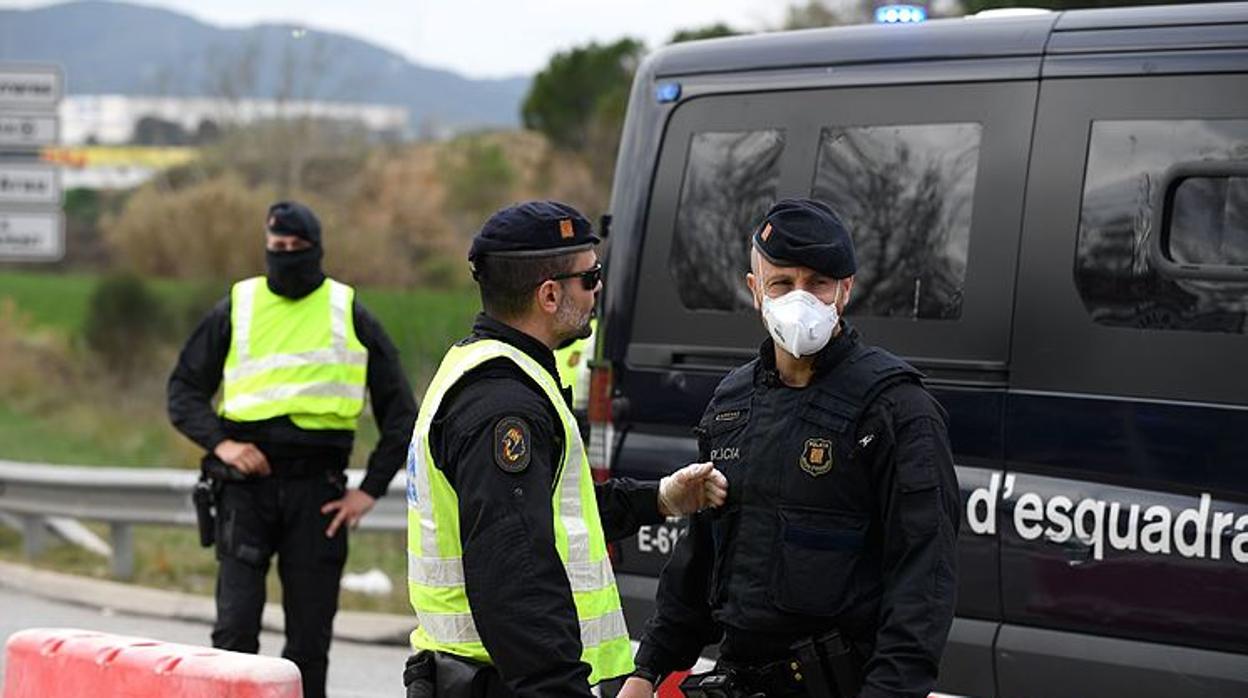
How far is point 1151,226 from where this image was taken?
4816 millimetres

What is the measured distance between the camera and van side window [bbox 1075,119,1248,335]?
4.69 metres

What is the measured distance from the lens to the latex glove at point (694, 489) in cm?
364

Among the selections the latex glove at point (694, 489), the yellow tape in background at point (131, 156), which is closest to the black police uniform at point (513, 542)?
the latex glove at point (694, 489)

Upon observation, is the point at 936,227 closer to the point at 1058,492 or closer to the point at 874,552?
the point at 1058,492

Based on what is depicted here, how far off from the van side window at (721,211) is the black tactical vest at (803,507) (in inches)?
79.0

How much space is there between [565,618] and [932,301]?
2.21 meters

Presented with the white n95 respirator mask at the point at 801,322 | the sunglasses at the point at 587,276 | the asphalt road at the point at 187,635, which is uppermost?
the sunglasses at the point at 587,276

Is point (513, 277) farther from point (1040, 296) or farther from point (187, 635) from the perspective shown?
point (187, 635)

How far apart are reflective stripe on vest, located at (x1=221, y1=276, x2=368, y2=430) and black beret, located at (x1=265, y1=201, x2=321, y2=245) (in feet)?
0.63

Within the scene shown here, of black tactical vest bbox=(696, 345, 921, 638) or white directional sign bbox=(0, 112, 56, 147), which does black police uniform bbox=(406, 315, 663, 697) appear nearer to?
black tactical vest bbox=(696, 345, 921, 638)

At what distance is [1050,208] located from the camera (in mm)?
5027

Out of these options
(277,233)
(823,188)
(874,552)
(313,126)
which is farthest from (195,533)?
(313,126)

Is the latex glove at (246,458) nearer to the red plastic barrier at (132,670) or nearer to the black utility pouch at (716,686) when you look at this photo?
the red plastic barrier at (132,670)

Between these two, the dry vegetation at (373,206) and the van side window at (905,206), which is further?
the dry vegetation at (373,206)
